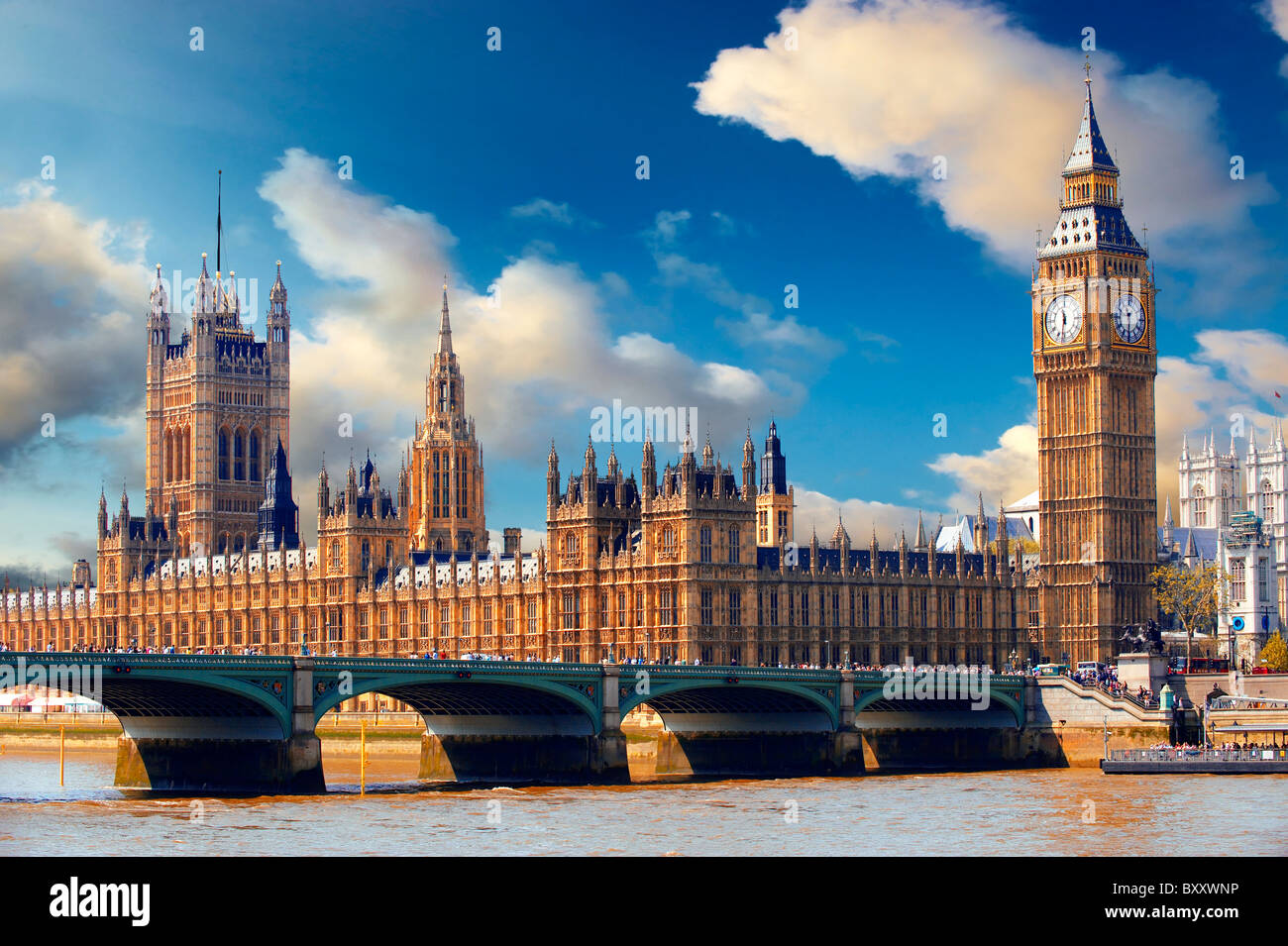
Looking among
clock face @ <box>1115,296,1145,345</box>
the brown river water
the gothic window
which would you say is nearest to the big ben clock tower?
clock face @ <box>1115,296,1145,345</box>

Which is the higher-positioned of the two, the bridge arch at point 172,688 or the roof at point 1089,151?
the roof at point 1089,151

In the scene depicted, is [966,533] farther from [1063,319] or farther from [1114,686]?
[1114,686]

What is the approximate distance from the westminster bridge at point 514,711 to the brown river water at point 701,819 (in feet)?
10.3

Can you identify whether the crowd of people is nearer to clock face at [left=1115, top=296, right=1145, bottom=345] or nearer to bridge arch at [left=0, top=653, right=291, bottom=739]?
clock face at [left=1115, top=296, right=1145, bottom=345]

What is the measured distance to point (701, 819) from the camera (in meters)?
80.8

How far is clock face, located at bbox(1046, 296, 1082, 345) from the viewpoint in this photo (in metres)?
156

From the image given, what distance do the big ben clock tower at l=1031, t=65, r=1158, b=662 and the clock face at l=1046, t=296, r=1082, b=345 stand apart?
0.07 meters

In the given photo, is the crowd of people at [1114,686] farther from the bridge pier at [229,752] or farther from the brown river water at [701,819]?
the bridge pier at [229,752]

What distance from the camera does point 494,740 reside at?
350 feet

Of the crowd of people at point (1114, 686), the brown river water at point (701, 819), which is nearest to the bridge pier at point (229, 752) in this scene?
the brown river water at point (701, 819)

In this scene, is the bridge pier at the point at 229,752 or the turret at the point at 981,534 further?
the turret at the point at 981,534

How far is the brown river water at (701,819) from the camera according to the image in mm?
70125
